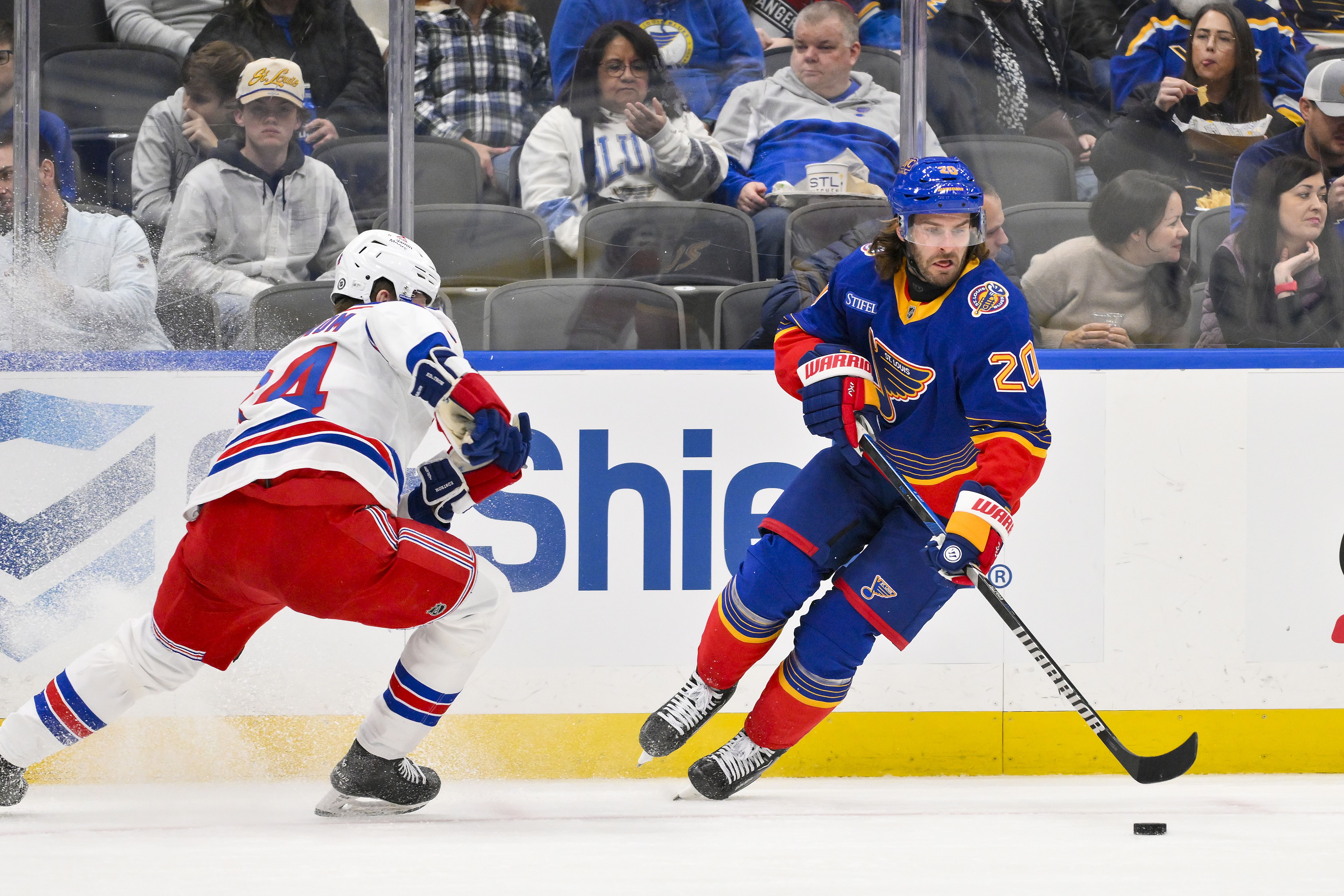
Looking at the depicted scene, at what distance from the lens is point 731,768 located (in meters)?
2.88

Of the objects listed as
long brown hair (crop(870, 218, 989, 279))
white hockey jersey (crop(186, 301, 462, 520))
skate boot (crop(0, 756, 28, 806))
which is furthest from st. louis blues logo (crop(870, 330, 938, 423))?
skate boot (crop(0, 756, 28, 806))

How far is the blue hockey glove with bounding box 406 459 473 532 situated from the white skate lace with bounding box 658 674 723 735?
0.62 m

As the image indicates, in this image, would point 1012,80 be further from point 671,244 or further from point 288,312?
point 288,312

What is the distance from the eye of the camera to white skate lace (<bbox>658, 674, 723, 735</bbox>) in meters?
2.88

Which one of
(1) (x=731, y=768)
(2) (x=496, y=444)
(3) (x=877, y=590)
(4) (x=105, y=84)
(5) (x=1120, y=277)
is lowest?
(1) (x=731, y=768)

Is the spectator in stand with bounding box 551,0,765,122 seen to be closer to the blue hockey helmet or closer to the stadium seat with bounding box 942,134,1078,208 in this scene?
the stadium seat with bounding box 942,134,1078,208

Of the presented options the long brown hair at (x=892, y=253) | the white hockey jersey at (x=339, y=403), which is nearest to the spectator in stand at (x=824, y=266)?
the long brown hair at (x=892, y=253)

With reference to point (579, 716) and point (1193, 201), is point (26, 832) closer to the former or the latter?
point (579, 716)

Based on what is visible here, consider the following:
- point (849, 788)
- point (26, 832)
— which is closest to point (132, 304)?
point (26, 832)

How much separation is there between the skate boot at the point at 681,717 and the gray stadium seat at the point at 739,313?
3.01ft

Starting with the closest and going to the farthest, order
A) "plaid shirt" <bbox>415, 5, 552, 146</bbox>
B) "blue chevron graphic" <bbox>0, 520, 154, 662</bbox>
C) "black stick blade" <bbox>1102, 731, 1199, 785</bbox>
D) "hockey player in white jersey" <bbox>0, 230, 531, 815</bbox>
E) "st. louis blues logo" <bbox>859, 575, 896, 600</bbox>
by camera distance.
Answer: "hockey player in white jersey" <bbox>0, 230, 531, 815</bbox> < "black stick blade" <bbox>1102, 731, 1199, 785</bbox> < "st. louis blues logo" <bbox>859, 575, 896, 600</bbox> < "blue chevron graphic" <bbox>0, 520, 154, 662</bbox> < "plaid shirt" <bbox>415, 5, 552, 146</bbox>

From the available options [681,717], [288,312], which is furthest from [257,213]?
[681,717]

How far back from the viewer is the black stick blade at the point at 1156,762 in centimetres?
267

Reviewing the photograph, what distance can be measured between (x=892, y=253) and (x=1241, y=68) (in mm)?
1424
